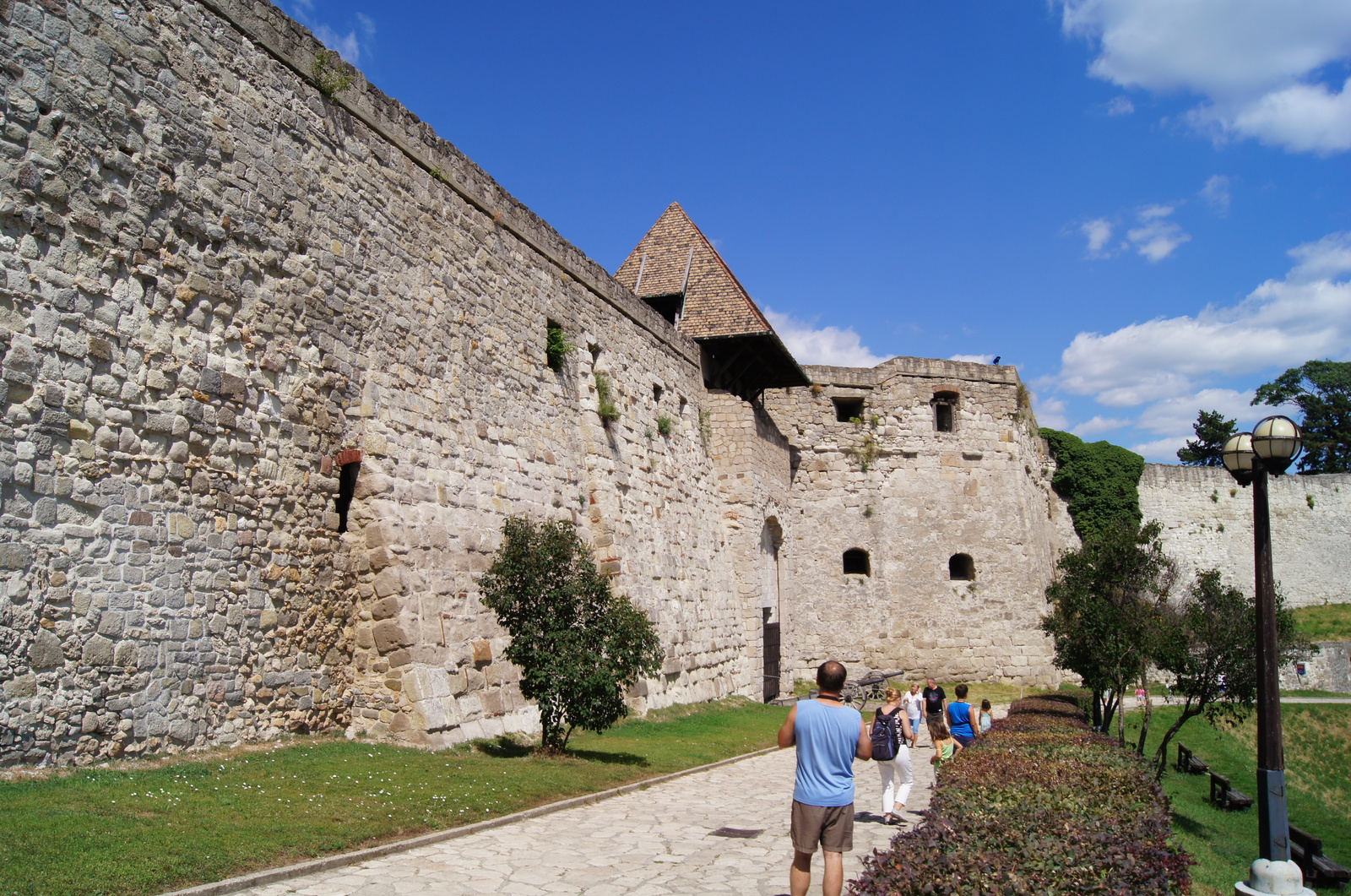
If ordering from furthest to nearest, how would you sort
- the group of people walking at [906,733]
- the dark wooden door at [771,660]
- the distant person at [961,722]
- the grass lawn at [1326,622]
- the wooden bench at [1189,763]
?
the grass lawn at [1326,622]
the dark wooden door at [771,660]
the wooden bench at [1189,763]
the distant person at [961,722]
the group of people walking at [906,733]

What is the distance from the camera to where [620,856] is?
690 centimetres

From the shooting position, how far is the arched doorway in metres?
22.3

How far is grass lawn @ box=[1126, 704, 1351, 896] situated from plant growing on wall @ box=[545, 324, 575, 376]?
1068cm

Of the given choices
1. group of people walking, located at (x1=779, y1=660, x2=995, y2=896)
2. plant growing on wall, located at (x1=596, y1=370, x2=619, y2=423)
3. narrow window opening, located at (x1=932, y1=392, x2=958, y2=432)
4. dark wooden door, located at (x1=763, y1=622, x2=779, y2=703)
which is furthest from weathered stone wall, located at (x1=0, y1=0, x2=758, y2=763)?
narrow window opening, located at (x1=932, y1=392, x2=958, y2=432)


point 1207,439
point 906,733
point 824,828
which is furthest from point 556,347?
point 1207,439

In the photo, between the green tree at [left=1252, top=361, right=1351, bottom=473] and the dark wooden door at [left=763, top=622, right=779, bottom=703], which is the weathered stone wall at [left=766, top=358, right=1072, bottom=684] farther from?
the green tree at [left=1252, top=361, right=1351, bottom=473]

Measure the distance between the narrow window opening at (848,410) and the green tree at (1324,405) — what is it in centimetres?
3920

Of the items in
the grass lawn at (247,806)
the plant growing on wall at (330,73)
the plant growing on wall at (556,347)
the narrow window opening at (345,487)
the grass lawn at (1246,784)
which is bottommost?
the grass lawn at (1246,784)

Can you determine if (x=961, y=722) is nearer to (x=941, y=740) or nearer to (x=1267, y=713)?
(x=941, y=740)

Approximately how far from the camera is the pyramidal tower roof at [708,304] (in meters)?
21.4

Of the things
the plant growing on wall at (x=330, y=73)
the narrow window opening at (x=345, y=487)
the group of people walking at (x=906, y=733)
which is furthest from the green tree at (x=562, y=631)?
the plant growing on wall at (x=330, y=73)

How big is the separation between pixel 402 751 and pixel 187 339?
432 cm

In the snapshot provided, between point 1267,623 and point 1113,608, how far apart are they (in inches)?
298

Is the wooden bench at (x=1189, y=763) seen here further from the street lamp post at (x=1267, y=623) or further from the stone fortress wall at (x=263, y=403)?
the street lamp post at (x=1267, y=623)
